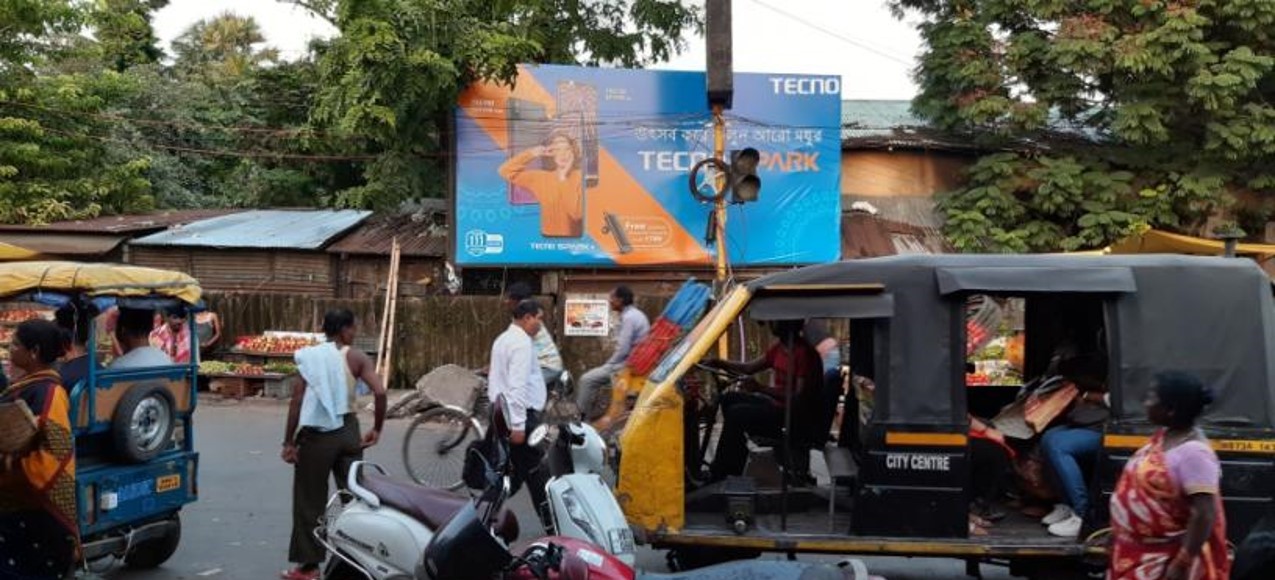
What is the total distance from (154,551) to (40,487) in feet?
7.59

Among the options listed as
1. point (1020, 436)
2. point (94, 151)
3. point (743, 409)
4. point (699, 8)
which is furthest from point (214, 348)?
point (1020, 436)

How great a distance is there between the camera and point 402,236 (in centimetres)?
1966

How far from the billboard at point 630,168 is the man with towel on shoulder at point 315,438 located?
11250 mm

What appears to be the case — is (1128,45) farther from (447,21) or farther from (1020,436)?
(1020,436)

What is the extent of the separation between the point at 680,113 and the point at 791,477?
12.0 metres

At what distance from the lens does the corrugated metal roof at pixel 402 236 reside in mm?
19078

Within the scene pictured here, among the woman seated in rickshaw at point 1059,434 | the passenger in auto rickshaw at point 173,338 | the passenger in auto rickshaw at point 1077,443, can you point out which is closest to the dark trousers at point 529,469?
the woman seated in rickshaw at point 1059,434

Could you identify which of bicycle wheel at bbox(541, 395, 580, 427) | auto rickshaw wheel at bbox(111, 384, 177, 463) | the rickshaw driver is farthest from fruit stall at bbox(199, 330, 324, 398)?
the rickshaw driver

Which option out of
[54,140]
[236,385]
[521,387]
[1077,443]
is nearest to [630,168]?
[236,385]

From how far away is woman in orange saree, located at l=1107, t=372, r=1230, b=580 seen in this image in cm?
417

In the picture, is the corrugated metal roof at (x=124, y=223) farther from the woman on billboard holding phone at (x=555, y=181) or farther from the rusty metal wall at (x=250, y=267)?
the woman on billboard holding phone at (x=555, y=181)

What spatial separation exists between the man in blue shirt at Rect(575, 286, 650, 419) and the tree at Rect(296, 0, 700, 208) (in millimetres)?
7102

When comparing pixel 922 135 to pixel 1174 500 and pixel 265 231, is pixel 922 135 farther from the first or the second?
pixel 1174 500

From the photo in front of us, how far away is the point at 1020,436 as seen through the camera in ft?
21.9
